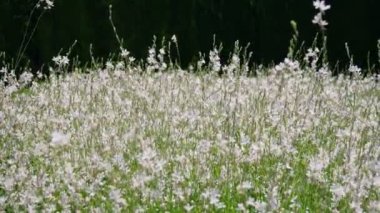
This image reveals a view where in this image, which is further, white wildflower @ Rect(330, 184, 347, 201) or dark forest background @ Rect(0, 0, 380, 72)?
dark forest background @ Rect(0, 0, 380, 72)

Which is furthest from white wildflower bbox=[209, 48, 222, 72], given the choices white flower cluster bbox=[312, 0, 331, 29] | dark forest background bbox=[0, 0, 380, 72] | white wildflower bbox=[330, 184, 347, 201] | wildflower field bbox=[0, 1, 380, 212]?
dark forest background bbox=[0, 0, 380, 72]

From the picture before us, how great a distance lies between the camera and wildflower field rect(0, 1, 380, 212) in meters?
4.11

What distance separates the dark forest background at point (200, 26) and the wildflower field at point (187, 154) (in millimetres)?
4051

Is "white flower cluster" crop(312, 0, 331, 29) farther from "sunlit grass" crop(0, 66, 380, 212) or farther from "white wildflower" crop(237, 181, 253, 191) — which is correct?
"white wildflower" crop(237, 181, 253, 191)

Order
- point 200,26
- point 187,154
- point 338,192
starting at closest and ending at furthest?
point 338,192 → point 187,154 → point 200,26

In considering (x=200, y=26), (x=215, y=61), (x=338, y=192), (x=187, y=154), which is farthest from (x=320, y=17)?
(x=200, y=26)

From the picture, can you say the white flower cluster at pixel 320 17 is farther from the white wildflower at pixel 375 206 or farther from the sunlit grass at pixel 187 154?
the white wildflower at pixel 375 206

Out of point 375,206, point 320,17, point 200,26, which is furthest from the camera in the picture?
point 200,26

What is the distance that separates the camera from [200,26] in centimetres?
1173

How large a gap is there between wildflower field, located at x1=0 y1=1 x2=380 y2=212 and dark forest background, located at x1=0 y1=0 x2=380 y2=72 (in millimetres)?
4051

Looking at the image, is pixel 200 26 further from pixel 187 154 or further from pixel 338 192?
pixel 338 192

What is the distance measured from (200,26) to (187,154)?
7006 mm

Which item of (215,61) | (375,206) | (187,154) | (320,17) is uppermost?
(215,61)

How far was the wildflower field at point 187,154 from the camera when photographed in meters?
4.11
